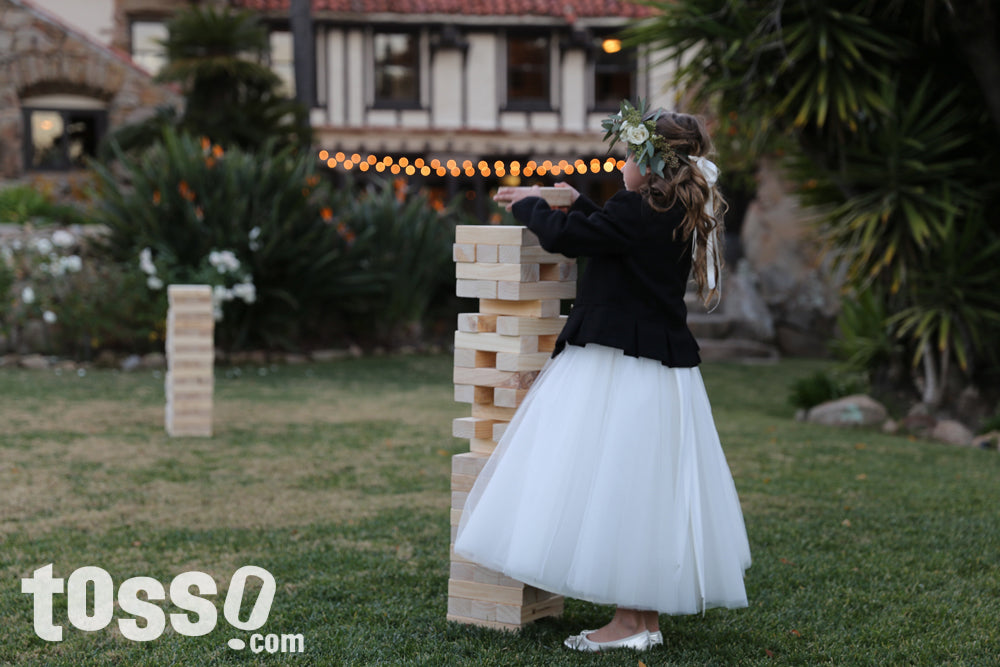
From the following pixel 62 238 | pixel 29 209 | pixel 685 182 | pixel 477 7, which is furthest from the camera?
pixel 477 7

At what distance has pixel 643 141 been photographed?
330 centimetres

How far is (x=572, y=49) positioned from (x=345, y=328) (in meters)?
9.15

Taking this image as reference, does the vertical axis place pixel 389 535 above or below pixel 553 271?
below

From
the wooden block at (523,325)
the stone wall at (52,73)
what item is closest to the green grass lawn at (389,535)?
Answer: the wooden block at (523,325)

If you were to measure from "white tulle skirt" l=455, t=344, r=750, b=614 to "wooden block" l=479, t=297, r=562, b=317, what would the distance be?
253 mm

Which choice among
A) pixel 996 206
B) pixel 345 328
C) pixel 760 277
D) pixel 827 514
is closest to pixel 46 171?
pixel 345 328

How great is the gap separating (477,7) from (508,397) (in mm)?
16827

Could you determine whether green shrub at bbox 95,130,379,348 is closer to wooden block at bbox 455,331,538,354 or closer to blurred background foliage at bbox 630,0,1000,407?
blurred background foliage at bbox 630,0,1000,407

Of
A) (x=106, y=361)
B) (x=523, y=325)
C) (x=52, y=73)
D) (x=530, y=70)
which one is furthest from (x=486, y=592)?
(x=530, y=70)

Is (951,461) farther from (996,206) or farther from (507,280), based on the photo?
(507,280)

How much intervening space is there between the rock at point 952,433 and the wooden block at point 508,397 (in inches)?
204

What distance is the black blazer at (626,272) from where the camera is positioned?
10.9ft

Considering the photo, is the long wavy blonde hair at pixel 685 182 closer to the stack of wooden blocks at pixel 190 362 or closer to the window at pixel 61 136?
the stack of wooden blocks at pixel 190 362

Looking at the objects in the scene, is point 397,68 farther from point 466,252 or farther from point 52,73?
point 466,252
